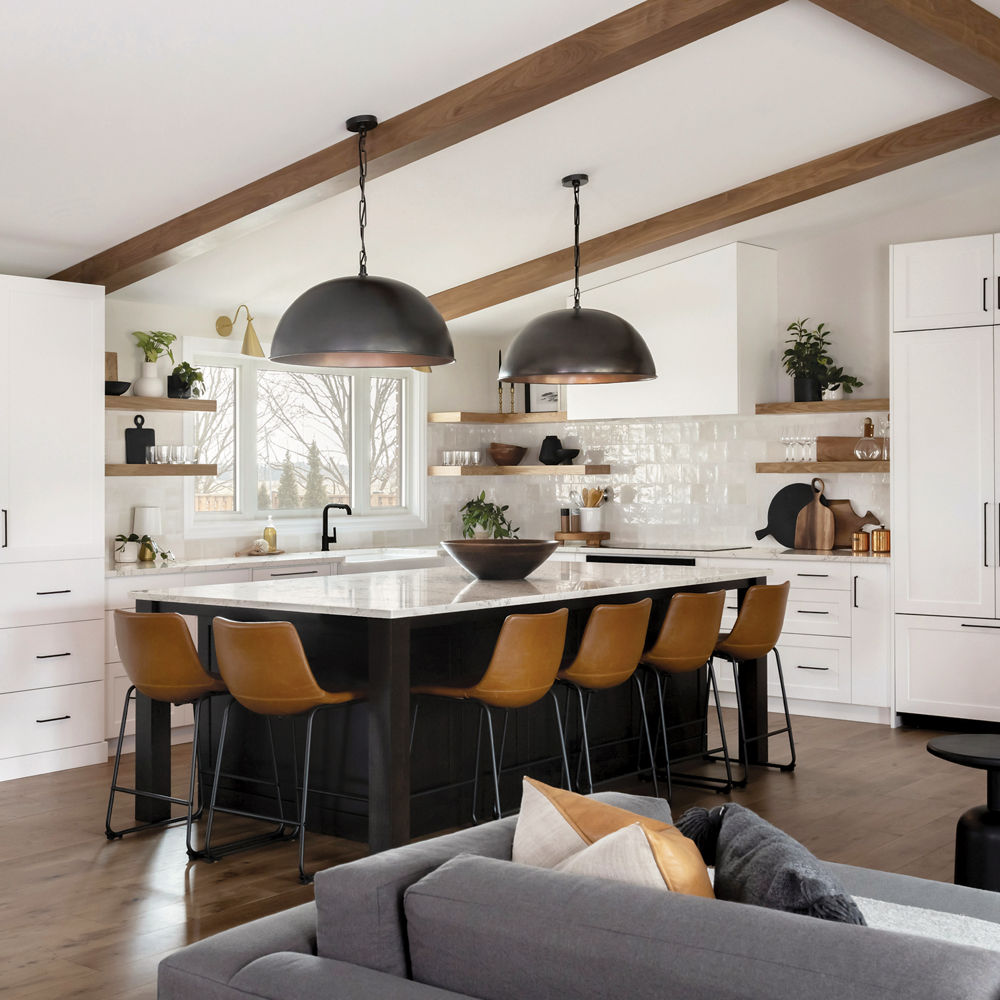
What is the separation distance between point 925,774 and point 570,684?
1.90 m

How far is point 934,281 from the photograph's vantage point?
630cm

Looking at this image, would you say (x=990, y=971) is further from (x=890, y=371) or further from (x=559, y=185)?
(x=890, y=371)

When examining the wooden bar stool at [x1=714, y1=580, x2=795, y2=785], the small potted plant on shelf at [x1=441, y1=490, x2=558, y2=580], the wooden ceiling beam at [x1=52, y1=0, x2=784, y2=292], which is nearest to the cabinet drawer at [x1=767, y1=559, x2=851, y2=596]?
the wooden bar stool at [x1=714, y1=580, x2=795, y2=785]

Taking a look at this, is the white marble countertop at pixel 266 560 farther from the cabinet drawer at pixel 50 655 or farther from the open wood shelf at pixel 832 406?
the open wood shelf at pixel 832 406

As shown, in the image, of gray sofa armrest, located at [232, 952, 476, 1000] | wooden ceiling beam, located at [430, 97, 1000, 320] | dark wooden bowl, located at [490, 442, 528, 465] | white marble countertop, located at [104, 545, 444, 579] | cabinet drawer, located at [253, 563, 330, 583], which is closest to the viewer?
gray sofa armrest, located at [232, 952, 476, 1000]

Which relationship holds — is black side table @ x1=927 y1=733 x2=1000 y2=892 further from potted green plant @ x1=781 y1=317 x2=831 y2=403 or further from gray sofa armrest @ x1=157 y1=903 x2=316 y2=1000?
potted green plant @ x1=781 y1=317 x2=831 y2=403

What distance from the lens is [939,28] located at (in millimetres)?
4160

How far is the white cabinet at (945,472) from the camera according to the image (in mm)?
6168

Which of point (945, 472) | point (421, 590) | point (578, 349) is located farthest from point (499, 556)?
point (945, 472)

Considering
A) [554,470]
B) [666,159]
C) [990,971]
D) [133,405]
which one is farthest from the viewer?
[554,470]

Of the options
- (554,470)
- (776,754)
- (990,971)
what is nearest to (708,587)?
(776,754)

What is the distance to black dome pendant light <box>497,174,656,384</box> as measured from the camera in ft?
16.5

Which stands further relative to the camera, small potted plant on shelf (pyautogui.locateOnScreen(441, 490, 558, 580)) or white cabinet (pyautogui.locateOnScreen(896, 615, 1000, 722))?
white cabinet (pyautogui.locateOnScreen(896, 615, 1000, 722))

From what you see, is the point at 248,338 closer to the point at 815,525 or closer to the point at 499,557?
the point at 499,557
